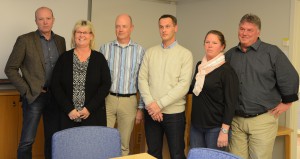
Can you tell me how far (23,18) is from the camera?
13.2 ft

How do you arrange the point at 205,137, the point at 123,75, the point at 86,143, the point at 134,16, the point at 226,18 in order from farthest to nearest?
the point at 134,16 → the point at 226,18 → the point at 123,75 → the point at 205,137 → the point at 86,143

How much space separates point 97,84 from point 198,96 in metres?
0.84

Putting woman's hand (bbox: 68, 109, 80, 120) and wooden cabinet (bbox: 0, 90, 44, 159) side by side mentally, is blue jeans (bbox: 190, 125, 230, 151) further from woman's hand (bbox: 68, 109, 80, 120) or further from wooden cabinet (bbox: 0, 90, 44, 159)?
wooden cabinet (bbox: 0, 90, 44, 159)

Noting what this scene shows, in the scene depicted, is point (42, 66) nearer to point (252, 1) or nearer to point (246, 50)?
point (246, 50)

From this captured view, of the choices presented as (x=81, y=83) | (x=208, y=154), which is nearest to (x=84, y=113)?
(x=81, y=83)

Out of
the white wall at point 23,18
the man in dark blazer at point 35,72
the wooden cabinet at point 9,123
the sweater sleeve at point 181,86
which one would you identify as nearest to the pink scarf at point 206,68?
the sweater sleeve at point 181,86

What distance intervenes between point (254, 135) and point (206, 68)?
25.4 inches

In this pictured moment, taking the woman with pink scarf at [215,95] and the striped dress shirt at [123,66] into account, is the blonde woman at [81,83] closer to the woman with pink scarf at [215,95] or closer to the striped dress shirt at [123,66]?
the striped dress shirt at [123,66]

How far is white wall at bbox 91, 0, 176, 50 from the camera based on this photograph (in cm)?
477

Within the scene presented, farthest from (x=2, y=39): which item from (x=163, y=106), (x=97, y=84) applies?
(x=163, y=106)

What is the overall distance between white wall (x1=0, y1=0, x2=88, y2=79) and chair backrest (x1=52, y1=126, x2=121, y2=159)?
2439mm

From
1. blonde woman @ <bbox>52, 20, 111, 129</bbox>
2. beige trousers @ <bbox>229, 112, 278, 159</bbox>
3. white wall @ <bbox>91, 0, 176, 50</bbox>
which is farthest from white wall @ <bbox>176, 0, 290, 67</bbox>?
blonde woman @ <bbox>52, 20, 111, 129</bbox>

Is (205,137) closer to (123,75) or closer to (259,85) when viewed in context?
(259,85)

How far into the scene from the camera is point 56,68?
2689 mm
